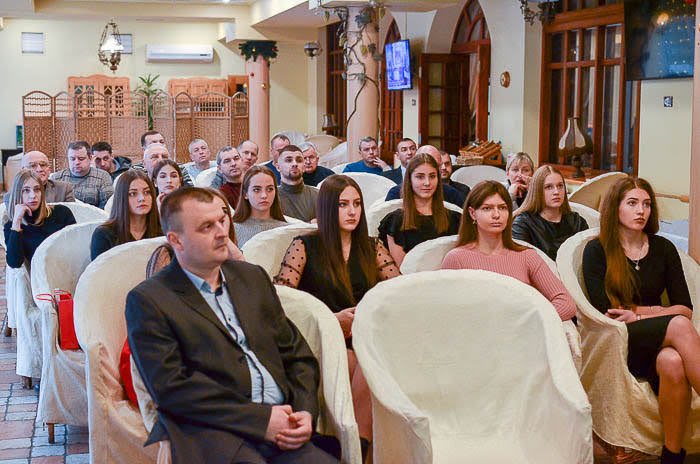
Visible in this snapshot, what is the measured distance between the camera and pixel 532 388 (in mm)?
3139

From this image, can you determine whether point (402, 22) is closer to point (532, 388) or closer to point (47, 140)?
point (47, 140)

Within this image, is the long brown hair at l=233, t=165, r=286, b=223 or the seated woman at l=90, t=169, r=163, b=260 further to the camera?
the long brown hair at l=233, t=165, r=286, b=223

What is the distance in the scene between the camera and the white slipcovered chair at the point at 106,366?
3170 mm

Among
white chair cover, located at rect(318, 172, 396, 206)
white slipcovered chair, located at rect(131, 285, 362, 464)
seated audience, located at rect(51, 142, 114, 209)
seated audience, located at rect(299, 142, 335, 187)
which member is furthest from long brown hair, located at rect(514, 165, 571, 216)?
seated audience, located at rect(51, 142, 114, 209)

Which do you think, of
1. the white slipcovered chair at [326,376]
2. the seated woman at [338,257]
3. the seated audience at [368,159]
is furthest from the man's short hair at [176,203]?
the seated audience at [368,159]

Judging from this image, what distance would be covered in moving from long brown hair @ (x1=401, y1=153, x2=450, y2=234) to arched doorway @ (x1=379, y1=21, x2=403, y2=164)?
31.4 ft

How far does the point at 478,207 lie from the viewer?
411cm

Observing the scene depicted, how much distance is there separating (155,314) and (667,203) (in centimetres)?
623

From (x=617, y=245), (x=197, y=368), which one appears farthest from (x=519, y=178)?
(x=197, y=368)

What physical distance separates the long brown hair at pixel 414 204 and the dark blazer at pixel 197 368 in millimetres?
2170

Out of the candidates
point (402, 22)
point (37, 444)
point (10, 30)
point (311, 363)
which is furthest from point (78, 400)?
point (10, 30)

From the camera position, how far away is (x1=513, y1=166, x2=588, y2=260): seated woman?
505 cm

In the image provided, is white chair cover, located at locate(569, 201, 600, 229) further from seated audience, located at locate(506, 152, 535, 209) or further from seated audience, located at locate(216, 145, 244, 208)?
seated audience, located at locate(216, 145, 244, 208)

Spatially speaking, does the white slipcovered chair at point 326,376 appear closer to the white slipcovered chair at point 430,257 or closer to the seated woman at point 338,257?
the seated woman at point 338,257
